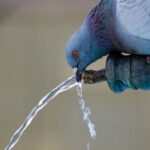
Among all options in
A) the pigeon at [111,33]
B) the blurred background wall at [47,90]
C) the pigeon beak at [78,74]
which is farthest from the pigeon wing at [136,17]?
the blurred background wall at [47,90]

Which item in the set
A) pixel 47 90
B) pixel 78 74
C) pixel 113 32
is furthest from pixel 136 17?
pixel 47 90

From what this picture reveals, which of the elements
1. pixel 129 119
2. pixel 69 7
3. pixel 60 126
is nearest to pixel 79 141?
pixel 60 126

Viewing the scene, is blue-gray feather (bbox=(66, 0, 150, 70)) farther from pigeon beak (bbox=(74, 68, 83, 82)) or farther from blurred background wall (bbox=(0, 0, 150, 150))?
blurred background wall (bbox=(0, 0, 150, 150))

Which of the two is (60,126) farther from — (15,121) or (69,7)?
(69,7)

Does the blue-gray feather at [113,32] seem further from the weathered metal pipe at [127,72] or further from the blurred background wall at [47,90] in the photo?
the blurred background wall at [47,90]

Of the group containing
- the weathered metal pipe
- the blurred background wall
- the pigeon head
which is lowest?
the blurred background wall

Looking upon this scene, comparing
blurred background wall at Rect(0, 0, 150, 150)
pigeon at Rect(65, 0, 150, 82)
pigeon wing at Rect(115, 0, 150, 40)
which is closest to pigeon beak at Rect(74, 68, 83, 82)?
pigeon at Rect(65, 0, 150, 82)
